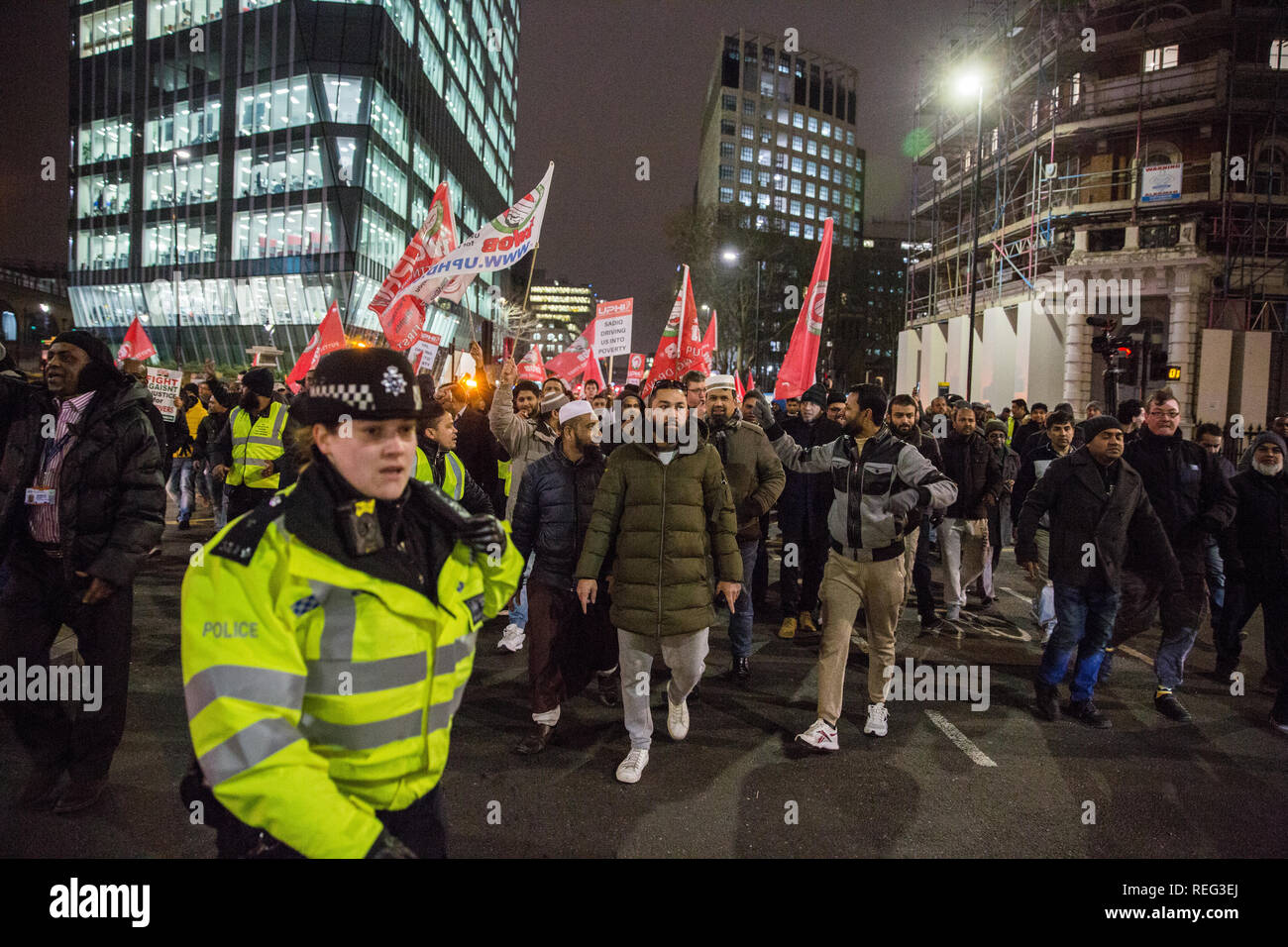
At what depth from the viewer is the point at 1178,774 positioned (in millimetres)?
4367

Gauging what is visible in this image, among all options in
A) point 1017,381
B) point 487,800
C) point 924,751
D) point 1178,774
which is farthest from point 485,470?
point 1017,381

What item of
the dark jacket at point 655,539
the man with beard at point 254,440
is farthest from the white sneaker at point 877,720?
the man with beard at point 254,440

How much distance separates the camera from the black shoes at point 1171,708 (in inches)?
205

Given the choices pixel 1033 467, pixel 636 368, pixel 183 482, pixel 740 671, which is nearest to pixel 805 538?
pixel 740 671

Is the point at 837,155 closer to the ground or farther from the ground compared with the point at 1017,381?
farther from the ground

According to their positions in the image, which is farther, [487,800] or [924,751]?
[924,751]

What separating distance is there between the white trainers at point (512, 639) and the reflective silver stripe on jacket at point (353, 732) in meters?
4.86

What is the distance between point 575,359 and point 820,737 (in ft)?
26.3

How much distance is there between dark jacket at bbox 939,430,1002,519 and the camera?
7.86 metres

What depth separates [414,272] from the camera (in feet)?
30.6

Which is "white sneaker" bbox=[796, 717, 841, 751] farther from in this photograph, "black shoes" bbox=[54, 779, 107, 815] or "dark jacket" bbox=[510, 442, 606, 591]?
"black shoes" bbox=[54, 779, 107, 815]
